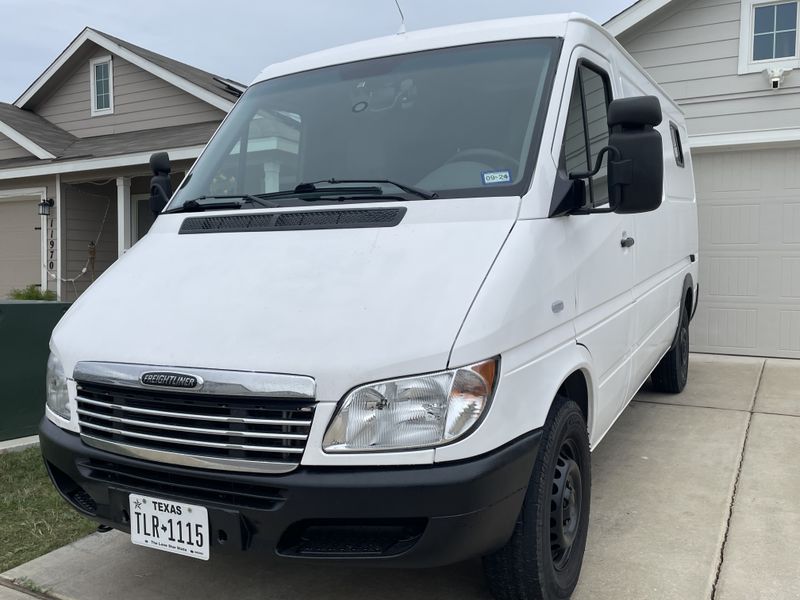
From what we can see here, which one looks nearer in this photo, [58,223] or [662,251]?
[662,251]

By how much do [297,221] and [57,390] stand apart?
110 centimetres

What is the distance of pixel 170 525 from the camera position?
2.43m

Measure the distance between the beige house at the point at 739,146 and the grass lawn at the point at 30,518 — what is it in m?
6.95

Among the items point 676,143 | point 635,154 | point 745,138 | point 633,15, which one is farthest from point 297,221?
point 633,15

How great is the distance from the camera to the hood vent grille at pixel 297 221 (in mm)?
2805

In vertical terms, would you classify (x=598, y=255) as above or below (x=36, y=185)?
below

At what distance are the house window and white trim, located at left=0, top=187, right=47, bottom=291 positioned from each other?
1130cm

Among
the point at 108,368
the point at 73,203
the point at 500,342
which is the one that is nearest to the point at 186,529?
the point at 108,368

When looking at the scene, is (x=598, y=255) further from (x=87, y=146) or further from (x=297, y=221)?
(x=87, y=146)

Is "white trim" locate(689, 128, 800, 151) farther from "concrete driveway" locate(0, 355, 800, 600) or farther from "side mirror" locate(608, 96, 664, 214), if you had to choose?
"side mirror" locate(608, 96, 664, 214)

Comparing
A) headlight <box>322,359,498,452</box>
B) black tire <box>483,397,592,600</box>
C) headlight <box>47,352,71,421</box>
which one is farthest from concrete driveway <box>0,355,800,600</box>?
headlight <box>322,359,498,452</box>

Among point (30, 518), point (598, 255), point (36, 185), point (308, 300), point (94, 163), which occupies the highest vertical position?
point (94, 163)

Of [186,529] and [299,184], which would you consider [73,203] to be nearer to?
[299,184]

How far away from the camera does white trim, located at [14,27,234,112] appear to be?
38.4ft
